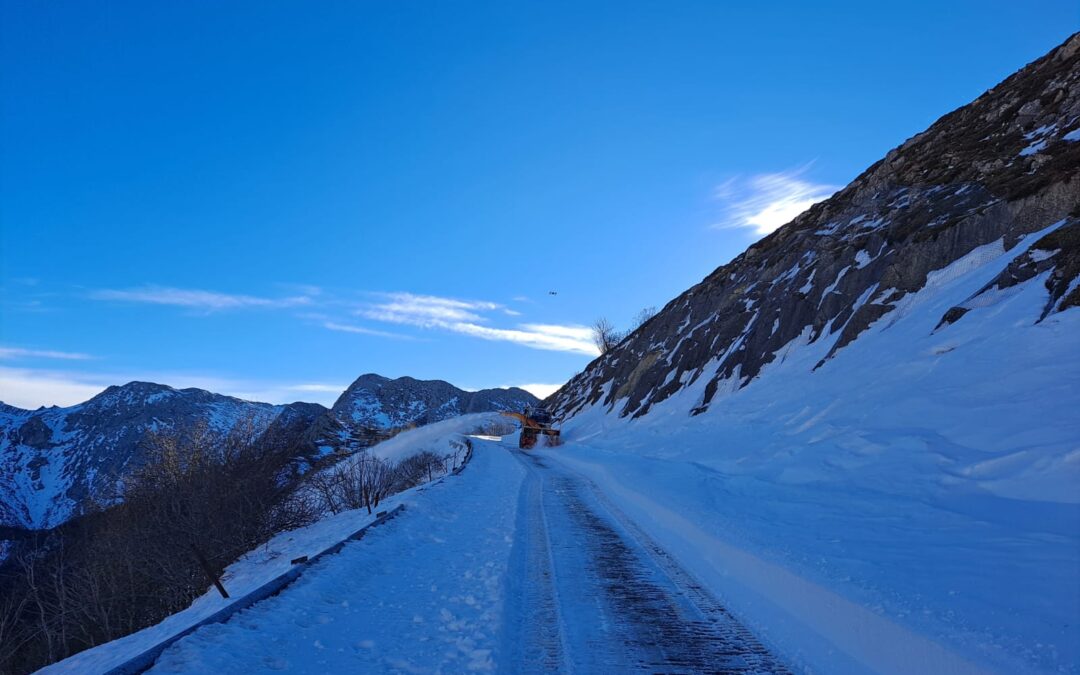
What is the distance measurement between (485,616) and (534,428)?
3344 cm

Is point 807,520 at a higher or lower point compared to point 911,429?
lower

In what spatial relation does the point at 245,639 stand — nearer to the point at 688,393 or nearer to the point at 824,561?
the point at 824,561

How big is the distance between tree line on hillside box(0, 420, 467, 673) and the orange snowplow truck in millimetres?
16196

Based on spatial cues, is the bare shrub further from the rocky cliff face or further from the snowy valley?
the rocky cliff face

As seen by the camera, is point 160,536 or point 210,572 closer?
point 210,572

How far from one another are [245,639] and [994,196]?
2763cm

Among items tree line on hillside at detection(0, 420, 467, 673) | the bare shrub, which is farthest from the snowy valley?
the bare shrub

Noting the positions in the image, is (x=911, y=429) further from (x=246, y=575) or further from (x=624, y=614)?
(x=246, y=575)

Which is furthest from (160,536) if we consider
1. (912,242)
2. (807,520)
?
(912,242)

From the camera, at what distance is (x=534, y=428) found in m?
38.5

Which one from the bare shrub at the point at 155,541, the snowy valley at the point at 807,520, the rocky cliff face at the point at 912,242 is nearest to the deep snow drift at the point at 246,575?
the snowy valley at the point at 807,520

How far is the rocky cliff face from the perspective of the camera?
16.7 meters

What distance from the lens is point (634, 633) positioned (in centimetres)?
485

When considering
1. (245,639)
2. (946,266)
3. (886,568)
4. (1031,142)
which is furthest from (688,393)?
(245,639)
